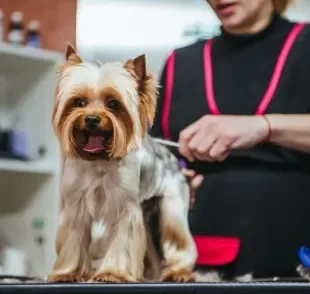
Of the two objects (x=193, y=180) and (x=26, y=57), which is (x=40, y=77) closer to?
(x=26, y=57)

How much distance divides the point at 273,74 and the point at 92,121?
1.06 feet

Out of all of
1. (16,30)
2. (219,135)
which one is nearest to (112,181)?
(219,135)

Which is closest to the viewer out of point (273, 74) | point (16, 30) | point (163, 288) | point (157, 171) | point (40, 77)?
point (163, 288)

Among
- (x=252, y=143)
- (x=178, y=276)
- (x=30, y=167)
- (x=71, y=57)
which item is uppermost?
(x=71, y=57)

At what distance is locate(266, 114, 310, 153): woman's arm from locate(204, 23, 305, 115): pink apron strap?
0.05m

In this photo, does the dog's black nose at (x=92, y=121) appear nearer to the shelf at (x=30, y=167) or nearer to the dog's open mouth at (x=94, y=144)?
the dog's open mouth at (x=94, y=144)

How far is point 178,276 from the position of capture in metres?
0.70

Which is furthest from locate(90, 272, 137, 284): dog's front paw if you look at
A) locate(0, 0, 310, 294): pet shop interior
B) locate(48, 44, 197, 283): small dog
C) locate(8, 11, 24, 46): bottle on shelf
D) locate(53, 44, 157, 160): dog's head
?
locate(8, 11, 24, 46): bottle on shelf

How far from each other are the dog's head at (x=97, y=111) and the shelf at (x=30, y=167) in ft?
2.77

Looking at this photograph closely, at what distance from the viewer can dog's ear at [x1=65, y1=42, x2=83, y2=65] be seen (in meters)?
0.66

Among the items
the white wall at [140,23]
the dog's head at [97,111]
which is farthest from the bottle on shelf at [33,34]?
the dog's head at [97,111]

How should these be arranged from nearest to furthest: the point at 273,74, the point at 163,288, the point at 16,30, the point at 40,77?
the point at 163,288
the point at 273,74
the point at 40,77
the point at 16,30

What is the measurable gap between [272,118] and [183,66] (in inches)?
6.7

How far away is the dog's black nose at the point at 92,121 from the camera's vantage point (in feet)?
2.05
